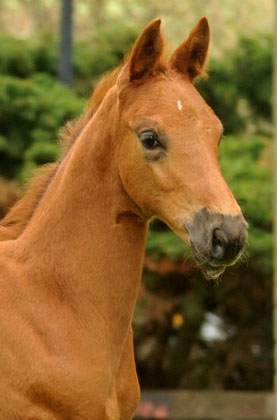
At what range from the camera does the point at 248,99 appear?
1264 centimetres

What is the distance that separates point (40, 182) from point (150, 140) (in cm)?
78

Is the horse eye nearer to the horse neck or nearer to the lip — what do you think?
the horse neck

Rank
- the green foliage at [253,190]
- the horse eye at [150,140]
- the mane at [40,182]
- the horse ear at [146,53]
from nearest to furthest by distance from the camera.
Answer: the horse eye at [150,140] < the horse ear at [146,53] < the mane at [40,182] < the green foliage at [253,190]

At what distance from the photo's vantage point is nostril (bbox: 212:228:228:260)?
4.28m

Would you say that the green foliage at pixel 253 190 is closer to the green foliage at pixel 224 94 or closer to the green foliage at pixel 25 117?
the green foliage at pixel 224 94

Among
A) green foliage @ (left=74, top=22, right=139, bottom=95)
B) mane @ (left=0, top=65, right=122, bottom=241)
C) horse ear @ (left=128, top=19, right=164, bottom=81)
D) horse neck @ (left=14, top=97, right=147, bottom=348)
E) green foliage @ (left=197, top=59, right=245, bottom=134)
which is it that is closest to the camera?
horse ear @ (left=128, top=19, right=164, bottom=81)

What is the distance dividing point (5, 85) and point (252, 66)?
3.32 meters

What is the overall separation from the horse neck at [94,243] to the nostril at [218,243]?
2.04 feet

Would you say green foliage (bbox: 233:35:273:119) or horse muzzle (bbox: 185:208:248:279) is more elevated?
horse muzzle (bbox: 185:208:248:279)

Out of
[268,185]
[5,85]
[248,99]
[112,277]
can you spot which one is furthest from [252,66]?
[112,277]

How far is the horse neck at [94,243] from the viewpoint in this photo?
4812 millimetres

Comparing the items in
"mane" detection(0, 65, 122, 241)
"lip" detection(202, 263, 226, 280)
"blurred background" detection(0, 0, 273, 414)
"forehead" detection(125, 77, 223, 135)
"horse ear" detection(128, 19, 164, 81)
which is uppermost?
"horse ear" detection(128, 19, 164, 81)

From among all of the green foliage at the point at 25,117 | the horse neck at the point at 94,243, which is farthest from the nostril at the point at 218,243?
the green foliage at the point at 25,117

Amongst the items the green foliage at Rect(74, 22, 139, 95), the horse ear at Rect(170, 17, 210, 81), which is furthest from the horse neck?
the green foliage at Rect(74, 22, 139, 95)
